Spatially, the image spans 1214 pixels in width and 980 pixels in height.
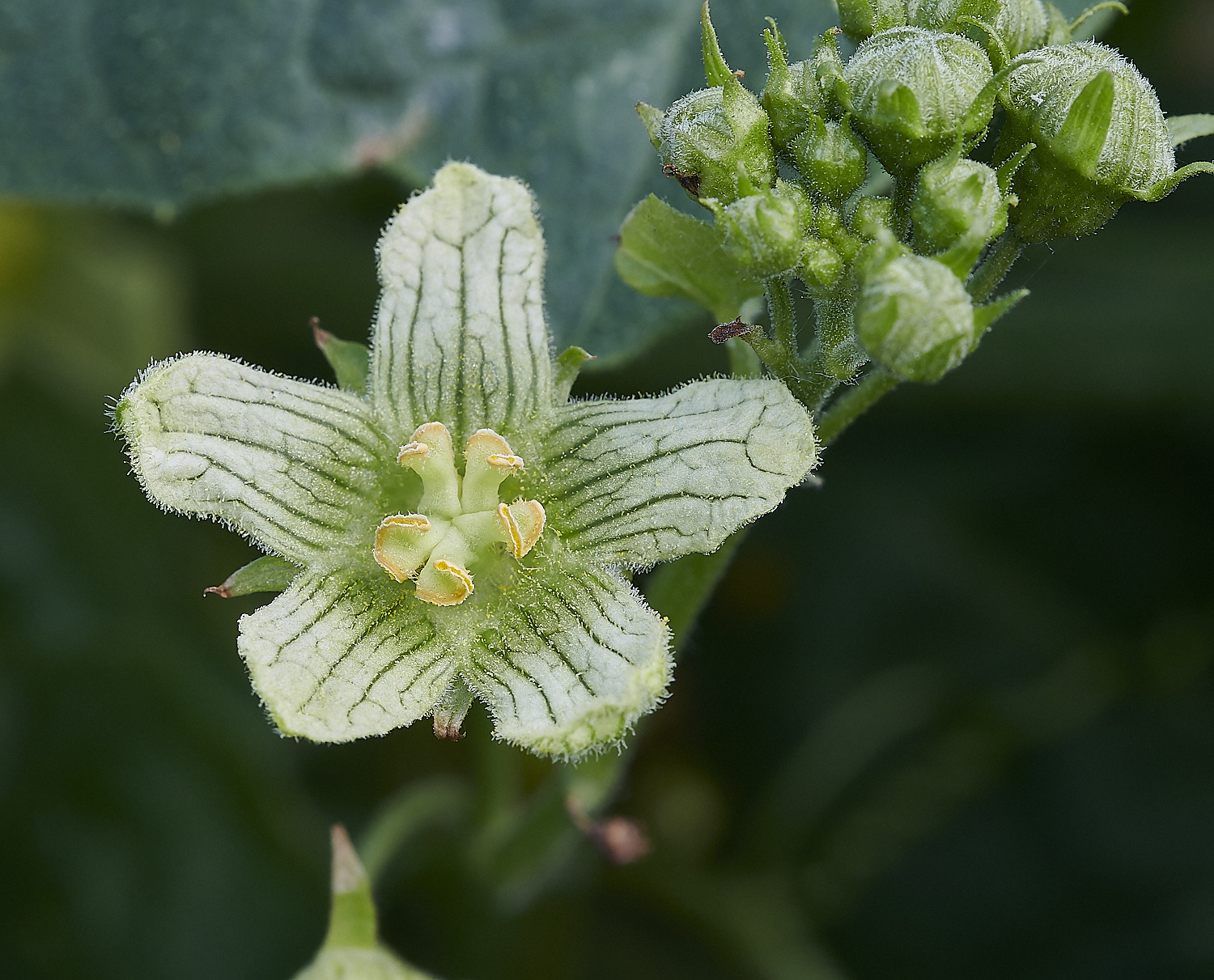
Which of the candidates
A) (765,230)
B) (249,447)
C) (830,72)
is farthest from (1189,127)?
(249,447)

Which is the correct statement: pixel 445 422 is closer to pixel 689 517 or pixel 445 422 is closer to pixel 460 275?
pixel 460 275

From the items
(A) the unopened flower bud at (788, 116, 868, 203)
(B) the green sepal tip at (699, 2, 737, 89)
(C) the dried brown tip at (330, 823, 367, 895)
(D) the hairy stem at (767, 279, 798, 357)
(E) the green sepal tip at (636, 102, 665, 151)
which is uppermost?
(B) the green sepal tip at (699, 2, 737, 89)

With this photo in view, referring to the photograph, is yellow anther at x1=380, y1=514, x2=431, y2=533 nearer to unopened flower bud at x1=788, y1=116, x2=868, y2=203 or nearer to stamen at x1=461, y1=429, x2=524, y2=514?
stamen at x1=461, y1=429, x2=524, y2=514

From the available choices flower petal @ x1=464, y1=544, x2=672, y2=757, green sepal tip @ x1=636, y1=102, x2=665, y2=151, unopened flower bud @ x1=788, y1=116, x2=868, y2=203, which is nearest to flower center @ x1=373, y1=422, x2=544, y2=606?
flower petal @ x1=464, y1=544, x2=672, y2=757

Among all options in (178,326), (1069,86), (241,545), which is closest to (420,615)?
(1069,86)

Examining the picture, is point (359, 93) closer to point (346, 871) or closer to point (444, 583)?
point (444, 583)

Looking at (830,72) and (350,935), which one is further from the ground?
(830,72)

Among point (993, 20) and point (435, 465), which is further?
point (435, 465)
